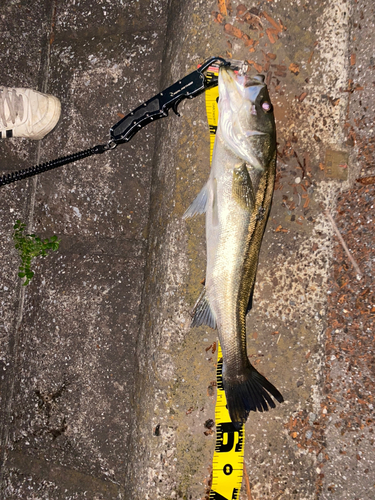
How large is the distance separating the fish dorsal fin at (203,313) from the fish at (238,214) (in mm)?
68

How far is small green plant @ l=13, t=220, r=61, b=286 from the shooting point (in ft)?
11.4

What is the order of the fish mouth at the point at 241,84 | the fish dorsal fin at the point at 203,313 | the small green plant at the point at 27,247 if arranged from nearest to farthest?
the fish mouth at the point at 241,84 < the fish dorsal fin at the point at 203,313 < the small green plant at the point at 27,247

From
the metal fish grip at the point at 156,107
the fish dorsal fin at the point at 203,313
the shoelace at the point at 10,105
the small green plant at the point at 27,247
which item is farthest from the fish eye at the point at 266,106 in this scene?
the small green plant at the point at 27,247

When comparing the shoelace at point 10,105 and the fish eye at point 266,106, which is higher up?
the shoelace at point 10,105

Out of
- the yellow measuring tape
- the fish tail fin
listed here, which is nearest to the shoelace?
the yellow measuring tape

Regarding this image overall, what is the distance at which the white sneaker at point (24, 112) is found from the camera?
3.16 m

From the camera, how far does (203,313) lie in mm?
2508

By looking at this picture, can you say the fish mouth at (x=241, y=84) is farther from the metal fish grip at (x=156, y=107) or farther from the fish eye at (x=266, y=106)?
the metal fish grip at (x=156, y=107)

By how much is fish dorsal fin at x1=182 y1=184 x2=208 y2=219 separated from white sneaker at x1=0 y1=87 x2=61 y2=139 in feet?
5.64

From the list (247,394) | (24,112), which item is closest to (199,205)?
(247,394)

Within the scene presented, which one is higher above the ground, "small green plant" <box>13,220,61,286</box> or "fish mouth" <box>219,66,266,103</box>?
"fish mouth" <box>219,66,266,103</box>

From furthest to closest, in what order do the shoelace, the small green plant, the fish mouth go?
the small green plant < the shoelace < the fish mouth

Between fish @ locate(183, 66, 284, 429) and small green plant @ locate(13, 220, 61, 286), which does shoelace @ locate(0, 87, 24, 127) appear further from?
fish @ locate(183, 66, 284, 429)

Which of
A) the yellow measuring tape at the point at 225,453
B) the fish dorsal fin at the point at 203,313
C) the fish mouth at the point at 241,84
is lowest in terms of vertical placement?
the yellow measuring tape at the point at 225,453
